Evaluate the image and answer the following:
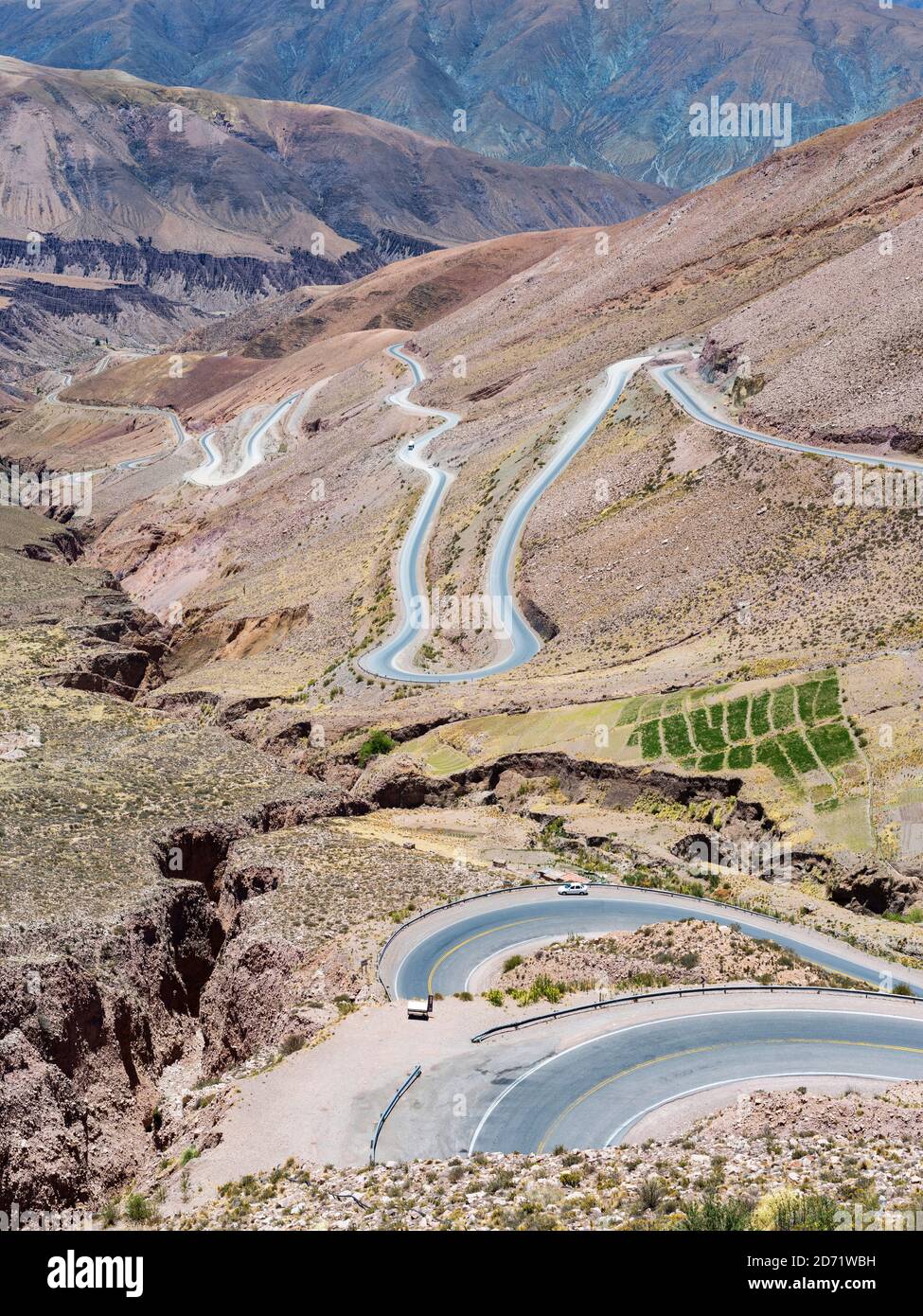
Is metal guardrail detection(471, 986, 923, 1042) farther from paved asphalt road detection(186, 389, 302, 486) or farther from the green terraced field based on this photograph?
paved asphalt road detection(186, 389, 302, 486)

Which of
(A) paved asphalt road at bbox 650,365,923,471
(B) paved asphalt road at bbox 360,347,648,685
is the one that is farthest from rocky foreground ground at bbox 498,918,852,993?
(A) paved asphalt road at bbox 650,365,923,471

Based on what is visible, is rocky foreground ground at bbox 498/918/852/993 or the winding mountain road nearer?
the winding mountain road

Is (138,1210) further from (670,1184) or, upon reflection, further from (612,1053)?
(612,1053)

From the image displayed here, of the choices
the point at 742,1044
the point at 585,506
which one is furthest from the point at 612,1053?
the point at 585,506

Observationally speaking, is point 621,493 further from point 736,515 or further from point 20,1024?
point 20,1024

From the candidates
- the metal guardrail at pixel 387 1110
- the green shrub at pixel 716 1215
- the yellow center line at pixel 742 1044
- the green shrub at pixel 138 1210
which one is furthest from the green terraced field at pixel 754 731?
the green shrub at pixel 138 1210

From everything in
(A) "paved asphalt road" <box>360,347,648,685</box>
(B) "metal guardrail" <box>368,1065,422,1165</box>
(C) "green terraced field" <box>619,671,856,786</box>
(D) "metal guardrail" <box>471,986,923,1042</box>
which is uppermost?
(A) "paved asphalt road" <box>360,347,648,685</box>
